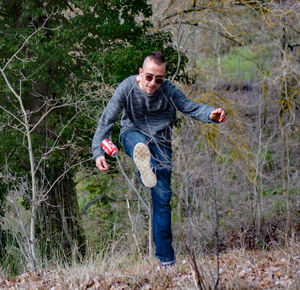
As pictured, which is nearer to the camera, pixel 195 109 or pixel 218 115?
pixel 218 115

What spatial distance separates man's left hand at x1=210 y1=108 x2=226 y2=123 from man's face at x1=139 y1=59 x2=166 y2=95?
1.96 feet

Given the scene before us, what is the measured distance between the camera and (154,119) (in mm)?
4523

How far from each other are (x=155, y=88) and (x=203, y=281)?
1826 millimetres

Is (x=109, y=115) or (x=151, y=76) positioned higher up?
(x=151, y=76)

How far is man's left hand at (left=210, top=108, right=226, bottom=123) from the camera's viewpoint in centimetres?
401

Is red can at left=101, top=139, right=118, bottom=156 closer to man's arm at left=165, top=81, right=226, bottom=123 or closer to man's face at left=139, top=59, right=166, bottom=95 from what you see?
man's face at left=139, top=59, right=166, bottom=95

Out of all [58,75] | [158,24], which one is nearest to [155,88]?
[58,75]

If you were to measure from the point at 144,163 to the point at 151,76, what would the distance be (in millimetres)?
799

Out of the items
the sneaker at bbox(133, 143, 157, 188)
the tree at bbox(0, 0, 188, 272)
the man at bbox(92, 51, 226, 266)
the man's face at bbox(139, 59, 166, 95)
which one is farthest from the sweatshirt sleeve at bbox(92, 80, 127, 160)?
the tree at bbox(0, 0, 188, 272)

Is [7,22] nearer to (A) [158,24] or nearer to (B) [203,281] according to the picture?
(A) [158,24]

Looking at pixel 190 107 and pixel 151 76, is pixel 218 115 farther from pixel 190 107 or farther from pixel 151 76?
pixel 151 76

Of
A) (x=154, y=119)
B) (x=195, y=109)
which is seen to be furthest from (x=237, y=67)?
(x=195, y=109)

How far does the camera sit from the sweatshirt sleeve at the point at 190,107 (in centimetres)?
416

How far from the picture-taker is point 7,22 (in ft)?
30.4
